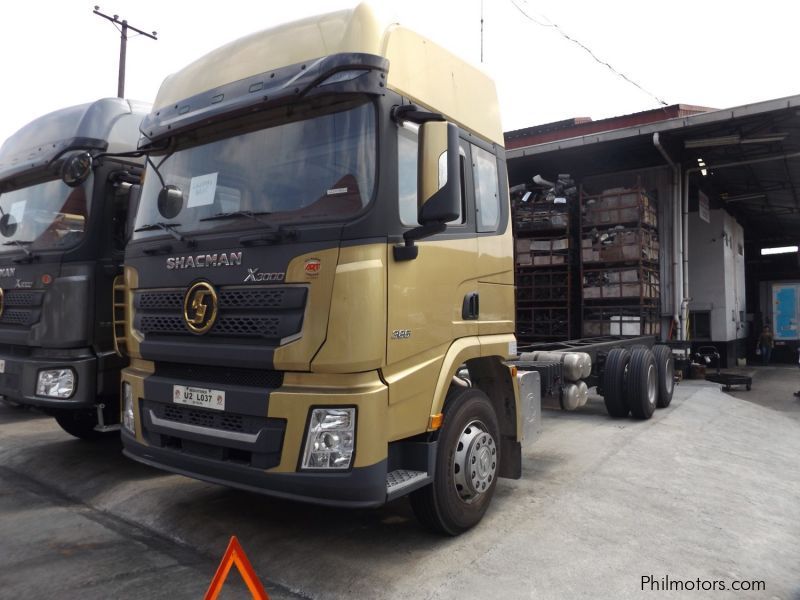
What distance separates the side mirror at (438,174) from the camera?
317 centimetres

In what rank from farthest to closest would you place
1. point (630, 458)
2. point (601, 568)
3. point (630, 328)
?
1. point (630, 328)
2. point (630, 458)
3. point (601, 568)

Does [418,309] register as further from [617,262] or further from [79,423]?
[617,262]

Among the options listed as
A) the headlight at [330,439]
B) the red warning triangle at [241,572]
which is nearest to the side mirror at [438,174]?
the headlight at [330,439]

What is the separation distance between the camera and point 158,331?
12.5 feet

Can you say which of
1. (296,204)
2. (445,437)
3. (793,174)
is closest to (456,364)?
(445,437)

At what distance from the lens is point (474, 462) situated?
154 inches

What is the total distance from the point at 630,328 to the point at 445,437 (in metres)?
8.17

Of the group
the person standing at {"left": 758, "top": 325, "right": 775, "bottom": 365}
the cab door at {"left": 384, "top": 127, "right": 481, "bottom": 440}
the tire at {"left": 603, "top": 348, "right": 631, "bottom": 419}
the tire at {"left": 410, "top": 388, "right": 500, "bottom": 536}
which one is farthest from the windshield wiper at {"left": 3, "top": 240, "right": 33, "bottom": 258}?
the person standing at {"left": 758, "top": 325, "right": 775, "bottom": 365}

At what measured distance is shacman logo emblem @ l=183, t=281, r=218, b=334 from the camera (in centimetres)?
346

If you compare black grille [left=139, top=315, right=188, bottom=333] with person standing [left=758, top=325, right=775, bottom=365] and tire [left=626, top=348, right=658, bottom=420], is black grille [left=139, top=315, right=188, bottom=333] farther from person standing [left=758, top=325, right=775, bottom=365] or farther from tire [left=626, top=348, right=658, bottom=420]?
person standing [left=758, top=325, right=775, bottom=365]

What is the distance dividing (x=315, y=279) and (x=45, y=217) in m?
3.72

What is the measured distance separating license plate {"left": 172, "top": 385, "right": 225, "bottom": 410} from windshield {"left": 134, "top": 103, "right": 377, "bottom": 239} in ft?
3.27

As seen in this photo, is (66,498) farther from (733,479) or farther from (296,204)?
(733,479)

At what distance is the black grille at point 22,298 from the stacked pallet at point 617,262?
891 centimetres
